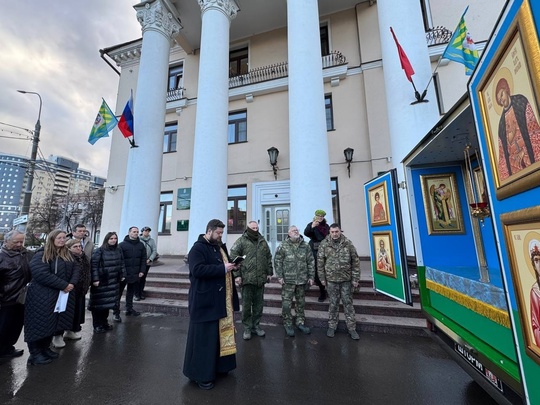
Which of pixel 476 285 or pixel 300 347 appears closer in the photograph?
pixel 476 285

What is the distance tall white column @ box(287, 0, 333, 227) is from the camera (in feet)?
20.2

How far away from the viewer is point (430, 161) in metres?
3.66

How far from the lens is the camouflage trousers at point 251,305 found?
402 cm

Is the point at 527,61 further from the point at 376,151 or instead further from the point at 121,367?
the point at 376,151

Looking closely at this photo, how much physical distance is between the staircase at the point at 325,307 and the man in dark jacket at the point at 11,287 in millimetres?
2255

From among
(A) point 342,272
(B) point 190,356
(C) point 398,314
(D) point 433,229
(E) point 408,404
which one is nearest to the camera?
(E) point 408,404

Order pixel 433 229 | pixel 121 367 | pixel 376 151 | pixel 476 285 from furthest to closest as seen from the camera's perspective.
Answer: pixel 376 151 < pixel 433 229 < pixel 121 367 < pixel 476 285

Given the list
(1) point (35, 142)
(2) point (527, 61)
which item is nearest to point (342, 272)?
(2) point (527, 61)

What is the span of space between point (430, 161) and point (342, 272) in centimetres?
218

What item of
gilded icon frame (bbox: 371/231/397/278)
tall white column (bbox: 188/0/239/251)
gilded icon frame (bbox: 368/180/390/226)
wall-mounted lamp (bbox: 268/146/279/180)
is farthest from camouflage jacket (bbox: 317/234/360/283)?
wall-mounted lamp (bbox: 268/146/279/180)

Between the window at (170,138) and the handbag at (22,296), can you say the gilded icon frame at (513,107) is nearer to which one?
the handbag at (22,296)

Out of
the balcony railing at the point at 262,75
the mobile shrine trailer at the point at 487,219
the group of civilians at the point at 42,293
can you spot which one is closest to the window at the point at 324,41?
the balcony railing at the point at 262,75

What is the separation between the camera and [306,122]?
6512 mm

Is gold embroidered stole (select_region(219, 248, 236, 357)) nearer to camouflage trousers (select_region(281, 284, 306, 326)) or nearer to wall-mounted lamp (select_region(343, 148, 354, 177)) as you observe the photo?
camouflage trousers (select_region(281, 284, 306, 326))
